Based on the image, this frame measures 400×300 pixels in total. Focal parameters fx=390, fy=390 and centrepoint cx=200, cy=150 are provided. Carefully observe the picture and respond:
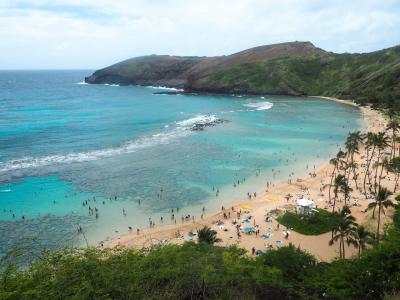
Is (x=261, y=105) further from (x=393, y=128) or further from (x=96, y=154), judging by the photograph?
(x=393, y=128)

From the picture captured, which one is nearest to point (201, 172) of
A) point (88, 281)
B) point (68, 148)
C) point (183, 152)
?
point (183, 152)

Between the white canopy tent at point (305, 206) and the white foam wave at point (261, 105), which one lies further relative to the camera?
the white foam wave at point (261, 105)

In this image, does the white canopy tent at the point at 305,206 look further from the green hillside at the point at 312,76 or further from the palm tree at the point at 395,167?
the green hillside at the point at 312,76

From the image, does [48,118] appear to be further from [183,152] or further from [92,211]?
[92,211]

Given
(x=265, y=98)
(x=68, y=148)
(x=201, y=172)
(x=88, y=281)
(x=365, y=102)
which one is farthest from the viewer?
(x=265, y=98)

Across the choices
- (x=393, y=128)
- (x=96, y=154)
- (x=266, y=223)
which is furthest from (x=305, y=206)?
(x=96, y=154)

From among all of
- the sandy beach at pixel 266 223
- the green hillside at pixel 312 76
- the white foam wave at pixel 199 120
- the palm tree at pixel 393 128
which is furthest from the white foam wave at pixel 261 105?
the sandy beach at pixel 266 223
